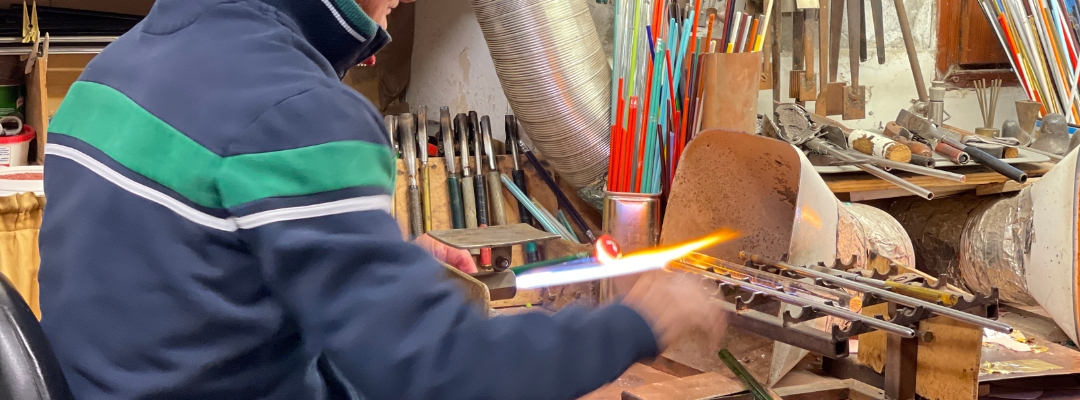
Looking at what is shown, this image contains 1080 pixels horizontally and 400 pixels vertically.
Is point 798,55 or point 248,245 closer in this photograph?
point 248,245

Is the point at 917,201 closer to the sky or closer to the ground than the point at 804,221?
closer to the ground

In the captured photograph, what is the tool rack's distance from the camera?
146cm

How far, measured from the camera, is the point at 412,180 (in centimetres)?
333

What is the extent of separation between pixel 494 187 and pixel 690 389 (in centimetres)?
151

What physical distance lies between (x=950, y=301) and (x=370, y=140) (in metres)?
1.28

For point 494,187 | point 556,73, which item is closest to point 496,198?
point 494,187

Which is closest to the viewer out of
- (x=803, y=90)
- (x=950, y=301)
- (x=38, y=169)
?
(x=950, y=301)

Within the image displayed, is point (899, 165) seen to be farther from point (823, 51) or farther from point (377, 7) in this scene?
point (377, 7)

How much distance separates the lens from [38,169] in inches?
107

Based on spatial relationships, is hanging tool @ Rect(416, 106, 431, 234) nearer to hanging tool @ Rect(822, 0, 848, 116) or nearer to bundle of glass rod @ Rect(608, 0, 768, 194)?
bundle of glass rod @ Rect(608, 0, 768, 194)

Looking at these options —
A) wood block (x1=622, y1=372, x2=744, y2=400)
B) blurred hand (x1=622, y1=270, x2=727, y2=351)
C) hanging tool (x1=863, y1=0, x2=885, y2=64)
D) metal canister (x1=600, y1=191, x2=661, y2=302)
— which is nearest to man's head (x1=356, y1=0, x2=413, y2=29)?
blurred hand (x1=622, y1=270, x2=727, y2=351)

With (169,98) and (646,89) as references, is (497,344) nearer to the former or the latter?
(169,98)

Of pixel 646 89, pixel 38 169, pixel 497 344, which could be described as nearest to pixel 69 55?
pixel 38 169

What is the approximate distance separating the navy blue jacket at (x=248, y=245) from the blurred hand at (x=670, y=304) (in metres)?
0.03
